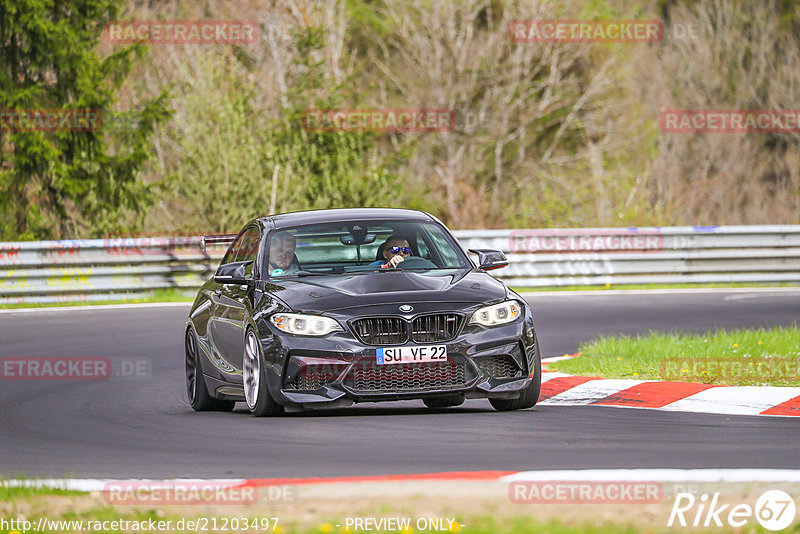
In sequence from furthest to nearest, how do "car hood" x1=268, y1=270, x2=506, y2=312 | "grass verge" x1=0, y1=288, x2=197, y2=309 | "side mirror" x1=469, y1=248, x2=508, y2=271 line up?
"grass verge" x1=0, y1=288, x2=197, y2=309 < "side mirror" x1=469, y1=248, x2=508, y2=271 < "car hood" x1=268, y1=270, x2=506, y2=312

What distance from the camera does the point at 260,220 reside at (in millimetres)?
11727

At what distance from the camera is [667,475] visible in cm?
684

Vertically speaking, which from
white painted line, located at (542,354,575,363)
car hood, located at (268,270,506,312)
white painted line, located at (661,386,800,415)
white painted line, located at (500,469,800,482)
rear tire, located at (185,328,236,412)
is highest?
car hood, located at (268,270,506,312)

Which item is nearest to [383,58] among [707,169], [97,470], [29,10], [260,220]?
[707,169]

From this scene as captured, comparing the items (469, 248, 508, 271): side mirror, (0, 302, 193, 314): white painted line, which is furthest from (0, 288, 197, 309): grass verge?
(469, 248, 508, 271): side mirror

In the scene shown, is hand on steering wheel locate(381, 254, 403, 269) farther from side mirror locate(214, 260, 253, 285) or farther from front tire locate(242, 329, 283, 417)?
front tire locate(242, 329, 283, 417)

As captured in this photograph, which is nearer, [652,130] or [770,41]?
[652,130]

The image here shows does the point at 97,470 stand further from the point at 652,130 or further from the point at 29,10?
the point at 652,130

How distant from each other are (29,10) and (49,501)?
22.1 meters

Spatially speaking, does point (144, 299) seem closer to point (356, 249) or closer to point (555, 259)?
point (555, 259)

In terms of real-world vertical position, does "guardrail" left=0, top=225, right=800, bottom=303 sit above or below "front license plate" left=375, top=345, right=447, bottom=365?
A: below

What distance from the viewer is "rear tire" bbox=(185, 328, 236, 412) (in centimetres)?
1145

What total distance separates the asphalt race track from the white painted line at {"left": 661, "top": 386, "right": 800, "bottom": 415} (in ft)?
1.12

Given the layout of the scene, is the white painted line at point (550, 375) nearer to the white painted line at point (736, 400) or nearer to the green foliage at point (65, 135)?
the white painted line at point (736, 400)
